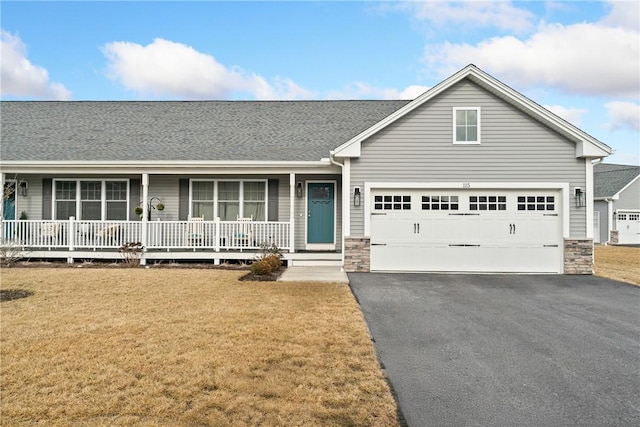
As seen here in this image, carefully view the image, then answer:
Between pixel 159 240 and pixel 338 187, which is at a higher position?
pixel 338 187

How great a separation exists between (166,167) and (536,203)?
10609mm

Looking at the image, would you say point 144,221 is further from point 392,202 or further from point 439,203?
point 439,203

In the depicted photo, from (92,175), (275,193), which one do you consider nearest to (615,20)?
(275,193)

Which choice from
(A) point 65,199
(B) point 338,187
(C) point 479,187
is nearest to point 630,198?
(C) point 479,187

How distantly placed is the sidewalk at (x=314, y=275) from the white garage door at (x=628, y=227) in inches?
941

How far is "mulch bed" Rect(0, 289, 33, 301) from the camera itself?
729cm

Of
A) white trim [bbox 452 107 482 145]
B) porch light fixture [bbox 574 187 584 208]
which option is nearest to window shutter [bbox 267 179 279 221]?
white trim [bbox 452 107 482 145]

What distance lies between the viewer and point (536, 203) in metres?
11.1

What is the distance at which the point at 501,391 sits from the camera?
12.3 feet

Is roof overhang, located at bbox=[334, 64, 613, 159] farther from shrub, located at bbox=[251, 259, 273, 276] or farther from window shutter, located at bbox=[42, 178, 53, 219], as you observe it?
window shutter, located at bbox=[42, 178, 53, 219]

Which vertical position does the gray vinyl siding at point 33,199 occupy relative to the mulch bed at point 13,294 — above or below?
above

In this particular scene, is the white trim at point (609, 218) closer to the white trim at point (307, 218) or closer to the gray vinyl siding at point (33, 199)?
the white trim at point (307, 218)

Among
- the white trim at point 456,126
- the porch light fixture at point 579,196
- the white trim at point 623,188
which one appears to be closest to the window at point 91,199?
the white trim at point 456,126

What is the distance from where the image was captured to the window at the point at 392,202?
1130cm
